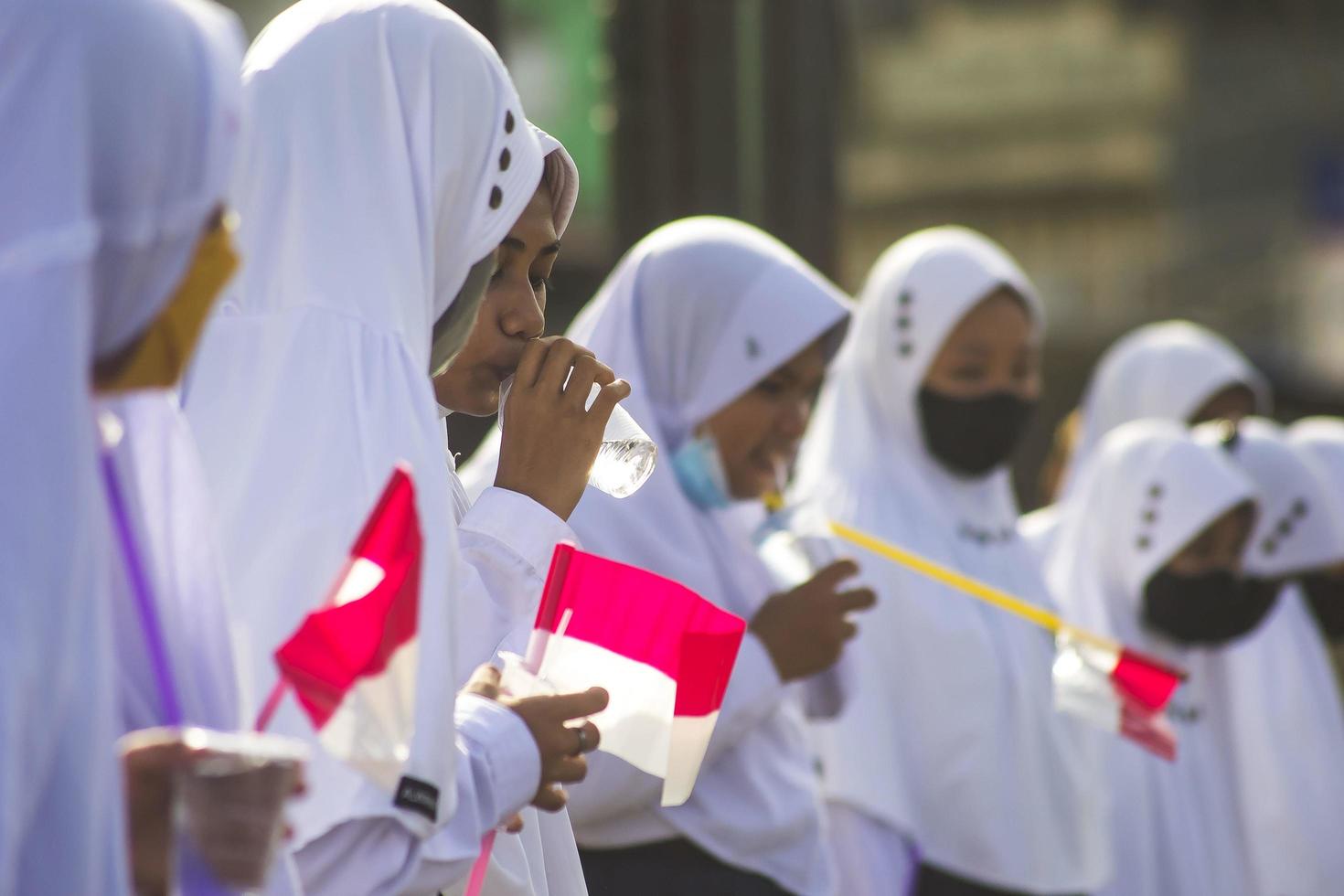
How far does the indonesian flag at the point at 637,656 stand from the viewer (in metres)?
2.27

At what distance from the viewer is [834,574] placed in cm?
349

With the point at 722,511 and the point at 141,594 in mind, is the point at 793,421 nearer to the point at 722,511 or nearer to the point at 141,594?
the point at 722,511

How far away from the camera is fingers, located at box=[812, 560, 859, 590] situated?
3.49m

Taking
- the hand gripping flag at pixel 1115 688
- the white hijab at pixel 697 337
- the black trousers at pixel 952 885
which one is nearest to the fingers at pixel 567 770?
the white hijab at pixel 697 337

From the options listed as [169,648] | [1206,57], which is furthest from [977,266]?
[1206,57]

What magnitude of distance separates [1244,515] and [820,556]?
1658 mm

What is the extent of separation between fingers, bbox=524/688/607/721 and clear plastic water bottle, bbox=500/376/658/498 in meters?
0.66

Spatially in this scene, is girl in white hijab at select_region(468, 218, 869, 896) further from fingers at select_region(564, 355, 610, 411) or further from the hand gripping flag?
fingers at select_region(564, 355, 610, 411)

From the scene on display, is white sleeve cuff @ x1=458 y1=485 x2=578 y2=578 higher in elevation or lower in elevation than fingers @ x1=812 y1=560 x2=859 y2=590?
higher

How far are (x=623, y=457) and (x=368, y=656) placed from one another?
110cm

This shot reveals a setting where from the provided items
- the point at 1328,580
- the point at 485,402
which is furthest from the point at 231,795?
the point at 1328,580

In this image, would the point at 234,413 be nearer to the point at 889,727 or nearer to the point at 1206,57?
the point at 889,727

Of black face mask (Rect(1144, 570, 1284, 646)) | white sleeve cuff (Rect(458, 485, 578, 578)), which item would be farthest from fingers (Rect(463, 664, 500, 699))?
black face mask (Rect(1144, 570, 1284, 646))

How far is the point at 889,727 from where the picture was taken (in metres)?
4.32
